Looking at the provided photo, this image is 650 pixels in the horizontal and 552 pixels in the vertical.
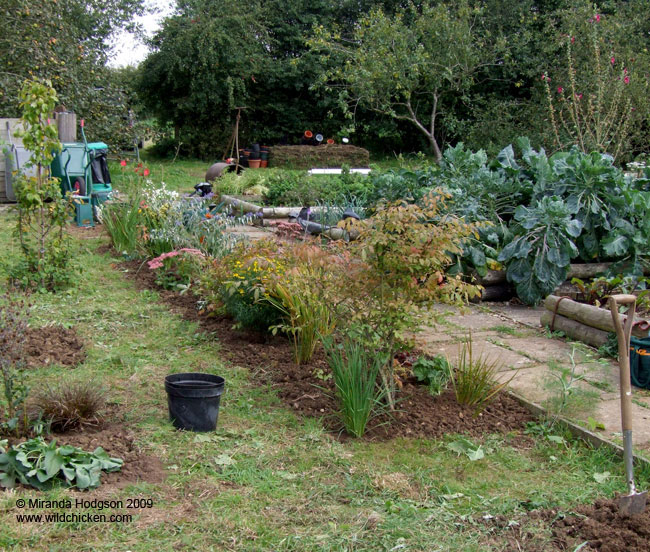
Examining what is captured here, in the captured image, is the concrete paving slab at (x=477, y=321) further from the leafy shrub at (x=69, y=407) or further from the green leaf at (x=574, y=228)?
the leafy shrub at (x=69, y=407)

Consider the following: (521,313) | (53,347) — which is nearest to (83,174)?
(53,347)

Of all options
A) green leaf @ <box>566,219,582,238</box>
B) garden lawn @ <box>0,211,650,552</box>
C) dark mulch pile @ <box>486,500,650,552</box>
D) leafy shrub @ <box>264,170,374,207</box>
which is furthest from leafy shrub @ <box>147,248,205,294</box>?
dark mulch pile @ <box>486,500,650,552</box>

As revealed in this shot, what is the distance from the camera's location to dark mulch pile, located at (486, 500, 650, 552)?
2.63m

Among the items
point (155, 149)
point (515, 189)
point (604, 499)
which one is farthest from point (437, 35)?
point (604, 499)

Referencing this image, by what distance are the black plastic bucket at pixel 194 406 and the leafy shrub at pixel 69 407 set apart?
39 centimetres

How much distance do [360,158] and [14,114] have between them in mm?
9894

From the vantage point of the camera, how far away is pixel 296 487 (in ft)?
10.3

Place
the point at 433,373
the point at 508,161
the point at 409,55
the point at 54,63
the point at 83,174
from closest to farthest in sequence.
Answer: the point at 433,373 → the point at 508,161 → the point at 83,174 → the point at 54,63 → the point at 409,55

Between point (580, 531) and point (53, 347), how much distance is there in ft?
12.3

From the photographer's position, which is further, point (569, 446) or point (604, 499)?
point (569, 446)

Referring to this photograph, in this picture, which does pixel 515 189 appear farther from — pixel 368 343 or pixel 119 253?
pixel 119 253

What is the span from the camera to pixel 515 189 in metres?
7.41

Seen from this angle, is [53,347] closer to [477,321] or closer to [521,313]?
[477,321]

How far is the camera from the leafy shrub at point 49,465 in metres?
2.96
